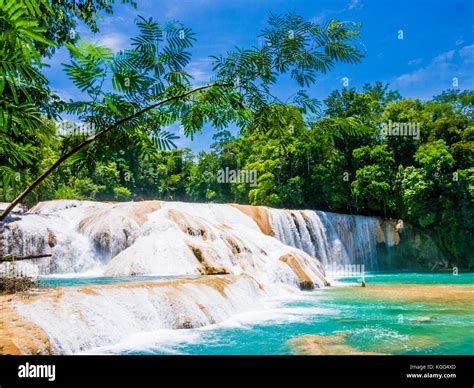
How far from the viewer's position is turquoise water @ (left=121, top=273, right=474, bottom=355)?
248 inches

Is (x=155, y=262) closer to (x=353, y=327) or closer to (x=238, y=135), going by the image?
(x=353, y=327)

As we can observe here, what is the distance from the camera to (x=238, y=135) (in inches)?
105

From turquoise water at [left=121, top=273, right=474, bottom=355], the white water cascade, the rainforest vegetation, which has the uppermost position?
the rainforest vegetation

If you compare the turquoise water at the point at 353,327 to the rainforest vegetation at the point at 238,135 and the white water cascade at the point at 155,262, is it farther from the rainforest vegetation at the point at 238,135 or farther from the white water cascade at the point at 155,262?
the rainforest vegetation at the point at 238,135

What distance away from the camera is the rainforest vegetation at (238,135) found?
1.49 meters

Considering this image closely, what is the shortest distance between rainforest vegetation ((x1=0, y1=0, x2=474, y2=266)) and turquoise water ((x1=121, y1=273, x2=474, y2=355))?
122 inches

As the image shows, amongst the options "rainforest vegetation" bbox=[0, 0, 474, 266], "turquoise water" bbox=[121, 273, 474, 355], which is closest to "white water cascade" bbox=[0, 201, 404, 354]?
"turquoise water" bbox=[121, 273, 474, 355]

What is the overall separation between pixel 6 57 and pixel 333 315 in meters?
8.89

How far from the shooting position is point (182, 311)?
26.5 feet

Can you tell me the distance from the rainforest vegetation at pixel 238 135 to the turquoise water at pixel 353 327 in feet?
10.2

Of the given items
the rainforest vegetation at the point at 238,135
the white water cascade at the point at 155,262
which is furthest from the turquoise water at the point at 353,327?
the rainforest vegetation at the point at 238,135

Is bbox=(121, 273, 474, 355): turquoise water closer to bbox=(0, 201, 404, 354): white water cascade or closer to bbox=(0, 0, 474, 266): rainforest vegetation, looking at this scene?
bbox=(0, 201, 404, 354): white water cascade
